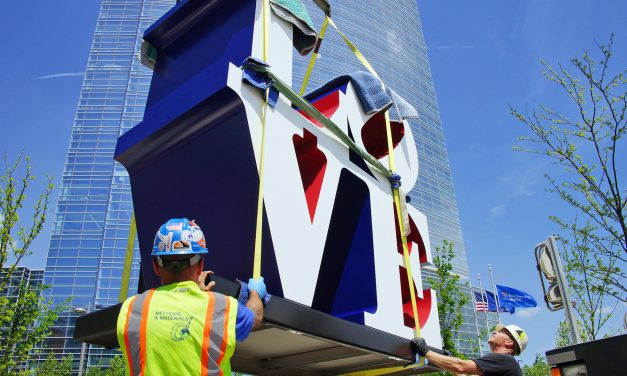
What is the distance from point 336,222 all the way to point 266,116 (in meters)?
1.90

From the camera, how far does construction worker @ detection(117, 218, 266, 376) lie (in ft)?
8.71

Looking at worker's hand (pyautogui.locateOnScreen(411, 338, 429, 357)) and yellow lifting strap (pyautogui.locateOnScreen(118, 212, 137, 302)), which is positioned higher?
yellow lifting strap (pyautogui.locateOnScreen(118, 212, 137, 302))

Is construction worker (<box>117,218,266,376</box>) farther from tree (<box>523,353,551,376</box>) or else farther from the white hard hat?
tree (<box>523,353,551,376</box>)

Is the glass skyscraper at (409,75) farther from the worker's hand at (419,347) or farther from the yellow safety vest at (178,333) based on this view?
the yellow safety vest at (178,333)

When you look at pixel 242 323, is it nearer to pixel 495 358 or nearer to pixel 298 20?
pixel 495 358

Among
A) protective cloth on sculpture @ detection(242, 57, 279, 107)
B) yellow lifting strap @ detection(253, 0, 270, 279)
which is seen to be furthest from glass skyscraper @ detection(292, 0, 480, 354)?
protective cloth on sculpture @ detection(242, 57, 279, 107)

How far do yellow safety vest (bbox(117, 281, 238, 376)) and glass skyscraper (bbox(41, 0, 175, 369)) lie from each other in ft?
192

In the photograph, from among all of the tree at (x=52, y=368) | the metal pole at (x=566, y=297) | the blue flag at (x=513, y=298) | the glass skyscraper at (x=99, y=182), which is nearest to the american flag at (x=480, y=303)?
the blue flag at (x=513, y=298)

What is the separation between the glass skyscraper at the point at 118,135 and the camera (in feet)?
206

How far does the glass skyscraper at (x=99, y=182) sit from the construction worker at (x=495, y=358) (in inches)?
2236

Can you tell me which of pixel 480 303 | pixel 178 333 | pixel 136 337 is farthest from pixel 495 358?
pixel 480 303

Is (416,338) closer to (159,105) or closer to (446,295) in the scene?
(159,105)

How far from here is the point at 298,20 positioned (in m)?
5.67

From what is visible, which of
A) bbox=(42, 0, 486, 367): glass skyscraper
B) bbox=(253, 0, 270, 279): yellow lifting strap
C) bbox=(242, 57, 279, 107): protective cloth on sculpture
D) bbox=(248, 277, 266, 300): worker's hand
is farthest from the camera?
bbox=(42, 0, 486, 367): glass skyscraper
